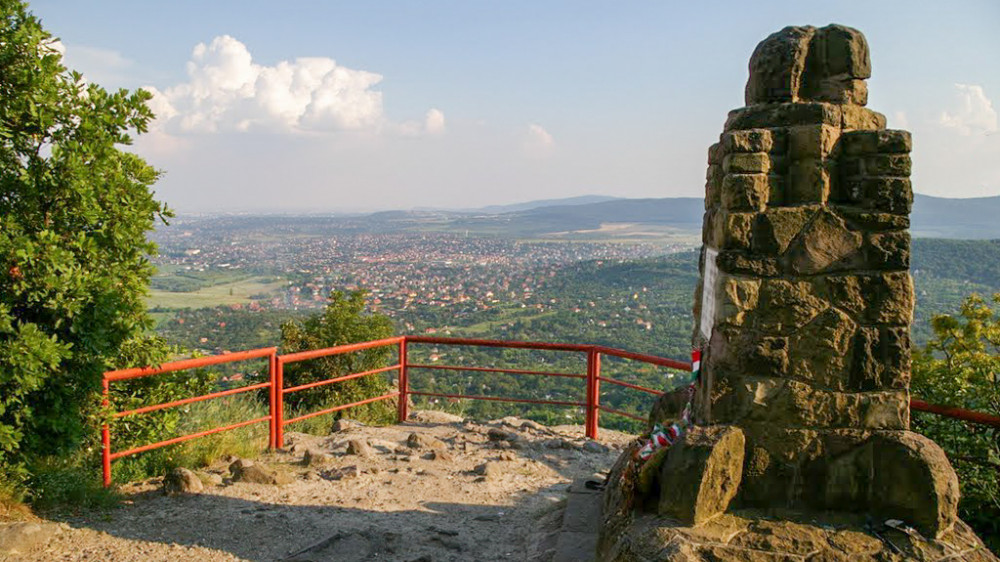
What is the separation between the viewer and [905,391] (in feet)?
13.6

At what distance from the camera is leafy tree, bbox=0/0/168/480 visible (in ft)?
16.6

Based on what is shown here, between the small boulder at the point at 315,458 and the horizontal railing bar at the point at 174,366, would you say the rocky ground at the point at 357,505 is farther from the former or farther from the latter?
the horizontal railing bar at the point at 174,366

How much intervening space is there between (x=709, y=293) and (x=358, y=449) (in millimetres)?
4736

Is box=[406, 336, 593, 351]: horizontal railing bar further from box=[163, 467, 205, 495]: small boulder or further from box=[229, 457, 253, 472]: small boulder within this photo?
box=[163, 467, 205, 495]: small boulder

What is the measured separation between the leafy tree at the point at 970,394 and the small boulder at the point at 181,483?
19.5ft

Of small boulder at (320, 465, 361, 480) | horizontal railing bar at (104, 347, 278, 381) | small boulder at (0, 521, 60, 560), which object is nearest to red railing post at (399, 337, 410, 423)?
small boulder at (320, 465, 361, 480)

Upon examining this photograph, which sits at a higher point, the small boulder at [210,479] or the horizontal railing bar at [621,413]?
the horizontal railing bar at [621,413]

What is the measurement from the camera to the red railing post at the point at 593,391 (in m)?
8.34

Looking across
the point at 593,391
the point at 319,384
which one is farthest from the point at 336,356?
the point at 593,391

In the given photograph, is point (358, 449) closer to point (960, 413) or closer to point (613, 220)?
point (960, 413)

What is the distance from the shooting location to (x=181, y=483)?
640 centimetres

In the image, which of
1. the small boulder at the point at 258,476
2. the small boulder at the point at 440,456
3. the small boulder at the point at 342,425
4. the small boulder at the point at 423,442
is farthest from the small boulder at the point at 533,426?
the small boulder at the point at 258,476

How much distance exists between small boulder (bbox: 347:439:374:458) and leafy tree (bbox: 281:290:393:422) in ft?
9.34

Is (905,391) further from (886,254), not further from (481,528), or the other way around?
(481,528)
